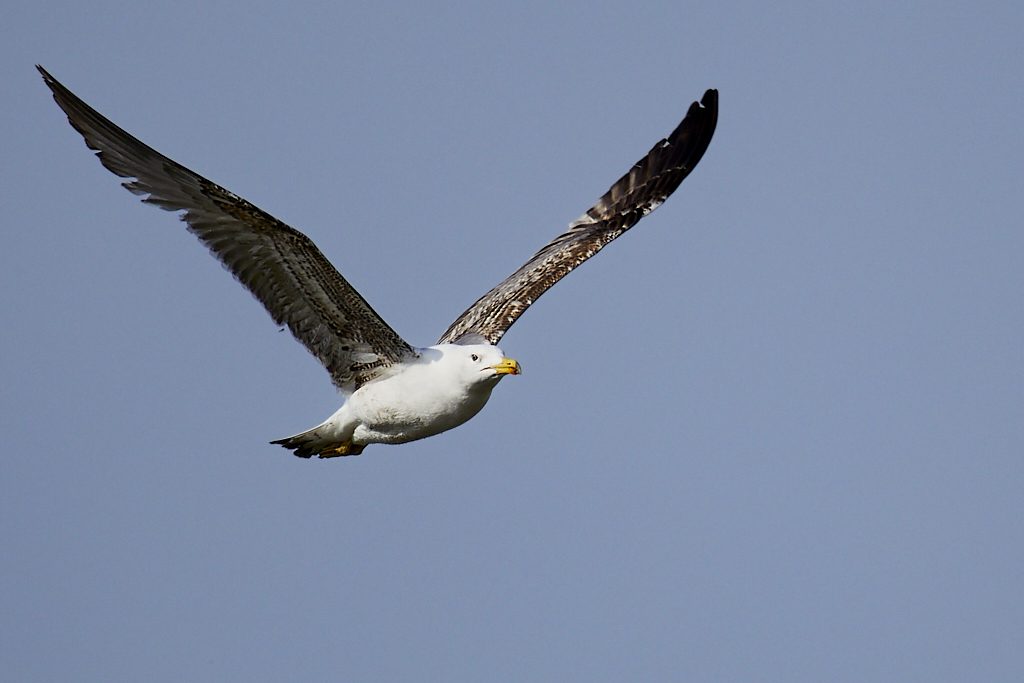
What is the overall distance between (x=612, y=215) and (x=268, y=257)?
700 centimetres

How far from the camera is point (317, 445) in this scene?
12633mm

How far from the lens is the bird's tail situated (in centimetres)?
1244

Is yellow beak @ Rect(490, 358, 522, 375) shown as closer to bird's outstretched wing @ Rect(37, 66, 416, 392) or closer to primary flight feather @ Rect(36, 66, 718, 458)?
primary flight feather @ Rect(36, 66, 718, 458)

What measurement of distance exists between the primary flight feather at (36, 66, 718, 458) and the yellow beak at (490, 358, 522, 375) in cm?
1

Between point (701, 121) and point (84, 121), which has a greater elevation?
point (701, 121)

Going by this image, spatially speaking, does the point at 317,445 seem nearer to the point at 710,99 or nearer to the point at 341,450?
the point at 341,450

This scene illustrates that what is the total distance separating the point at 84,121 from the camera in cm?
1023

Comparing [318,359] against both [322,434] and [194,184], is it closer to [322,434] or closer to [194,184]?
[322,434]

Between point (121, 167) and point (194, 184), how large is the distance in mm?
625

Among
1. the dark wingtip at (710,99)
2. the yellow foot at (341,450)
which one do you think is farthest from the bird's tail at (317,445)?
the dark wingtip at (710,99)

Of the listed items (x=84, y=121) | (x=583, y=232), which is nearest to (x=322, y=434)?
(x=84, y=121)

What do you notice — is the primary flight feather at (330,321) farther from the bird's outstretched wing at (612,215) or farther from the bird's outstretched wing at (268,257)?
the bird's outstretched wing at (612,215)

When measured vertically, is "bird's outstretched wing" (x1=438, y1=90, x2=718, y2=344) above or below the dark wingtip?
below

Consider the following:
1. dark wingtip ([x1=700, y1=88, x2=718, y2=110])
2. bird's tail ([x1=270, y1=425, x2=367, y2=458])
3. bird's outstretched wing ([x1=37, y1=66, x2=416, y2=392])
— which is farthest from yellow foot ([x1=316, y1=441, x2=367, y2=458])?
dark wingtip ([x1=700, y1=88, x2=718, y2=110])
